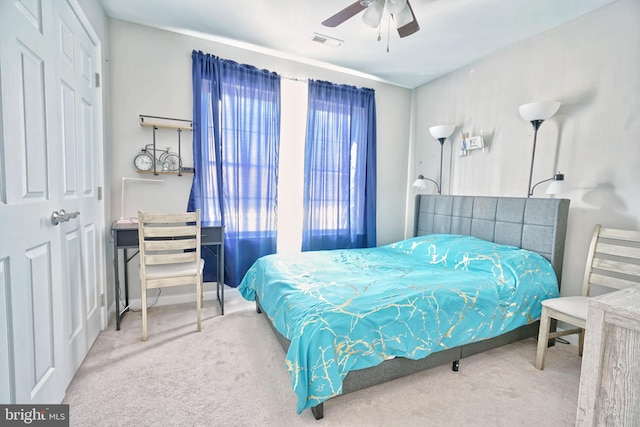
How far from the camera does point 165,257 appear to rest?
2395mm

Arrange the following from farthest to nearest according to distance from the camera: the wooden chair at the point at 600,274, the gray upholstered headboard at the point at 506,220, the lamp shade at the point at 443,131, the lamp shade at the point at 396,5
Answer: the lamp shade at the point at 443,131, the gray upholstered headboard at the point at 506,220, the wooden chair at the point at 600,274, the lamp shade at the point at 396,5

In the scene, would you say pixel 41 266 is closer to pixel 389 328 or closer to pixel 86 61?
pixel 86 61

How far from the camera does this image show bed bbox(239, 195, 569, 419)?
1533mm

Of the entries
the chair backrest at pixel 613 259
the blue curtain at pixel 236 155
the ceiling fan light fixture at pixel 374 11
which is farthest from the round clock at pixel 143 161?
the chair backrest at pixel 613 259

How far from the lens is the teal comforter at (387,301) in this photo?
1500 mm

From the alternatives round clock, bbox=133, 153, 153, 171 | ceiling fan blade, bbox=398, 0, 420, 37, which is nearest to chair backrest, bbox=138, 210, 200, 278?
round clock, bbox=133, 153, 153, 171

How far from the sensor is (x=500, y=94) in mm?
3016

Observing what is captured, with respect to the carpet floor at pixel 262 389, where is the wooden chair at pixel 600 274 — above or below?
above

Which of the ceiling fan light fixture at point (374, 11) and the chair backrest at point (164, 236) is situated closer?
the ceiling fan light fixture at point (374, 11)

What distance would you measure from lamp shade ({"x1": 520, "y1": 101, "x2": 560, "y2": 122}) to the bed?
2.40 ft

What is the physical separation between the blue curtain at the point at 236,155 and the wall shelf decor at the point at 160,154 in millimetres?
164

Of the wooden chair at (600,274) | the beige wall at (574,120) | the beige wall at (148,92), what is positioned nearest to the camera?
the wooden chair at (600,274)

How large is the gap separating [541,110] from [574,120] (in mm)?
308

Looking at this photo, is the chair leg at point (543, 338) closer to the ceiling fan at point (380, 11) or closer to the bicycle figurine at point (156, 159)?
the ceiling fan at point (380, 11)
